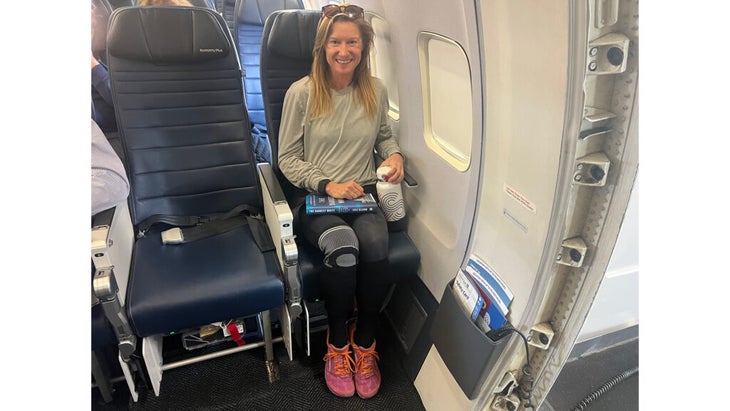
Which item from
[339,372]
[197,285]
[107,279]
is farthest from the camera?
[339,372]

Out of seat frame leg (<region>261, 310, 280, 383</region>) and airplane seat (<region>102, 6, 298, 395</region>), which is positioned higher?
airplane seat (<region>102, 6, 298, 395</region>)

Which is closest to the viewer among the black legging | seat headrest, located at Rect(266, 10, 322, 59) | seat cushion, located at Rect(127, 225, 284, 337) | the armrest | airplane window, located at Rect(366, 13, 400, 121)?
seat cushion, located at Rect(127, 225, 284, 337)

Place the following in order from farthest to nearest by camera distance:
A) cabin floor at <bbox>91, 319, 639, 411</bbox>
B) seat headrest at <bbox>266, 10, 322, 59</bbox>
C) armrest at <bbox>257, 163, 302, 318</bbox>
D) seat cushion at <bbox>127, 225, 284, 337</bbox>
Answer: seat headrest at <bbox>266, 10, 322, 59</bbox> → cabin floor at <bbox>91, 319, 639, 411</bbox> → armrest at <bbox>257, 163, 302, 318</bbox> → seat cushion at <bbox>127, 225, 284, 337</bbox>

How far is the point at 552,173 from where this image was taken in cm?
129

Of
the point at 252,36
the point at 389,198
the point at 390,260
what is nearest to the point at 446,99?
the point at 389,198

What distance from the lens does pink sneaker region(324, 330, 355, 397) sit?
2170mm

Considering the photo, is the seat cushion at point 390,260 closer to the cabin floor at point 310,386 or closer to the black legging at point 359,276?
the black legging at point 359,276

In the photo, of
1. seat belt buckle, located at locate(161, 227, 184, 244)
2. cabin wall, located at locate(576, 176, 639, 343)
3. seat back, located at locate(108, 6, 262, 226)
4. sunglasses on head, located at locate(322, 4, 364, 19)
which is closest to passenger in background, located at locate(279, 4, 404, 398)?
sunglasses on head, located at locate(322, 4, 364, 19)

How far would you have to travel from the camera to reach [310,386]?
2.24m

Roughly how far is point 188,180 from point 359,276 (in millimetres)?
1055

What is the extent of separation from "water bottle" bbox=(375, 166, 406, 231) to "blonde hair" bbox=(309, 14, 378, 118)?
327 millimetres

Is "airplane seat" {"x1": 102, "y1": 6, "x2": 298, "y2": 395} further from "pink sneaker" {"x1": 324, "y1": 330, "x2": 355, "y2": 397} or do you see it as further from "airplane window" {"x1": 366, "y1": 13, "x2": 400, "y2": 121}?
"airplane window" {"x1": 366, "y1": 13, "x2": 400, "y2": 121}

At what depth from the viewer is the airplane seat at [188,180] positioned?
1.87 meters

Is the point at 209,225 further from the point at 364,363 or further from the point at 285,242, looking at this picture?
the point at 364,363
